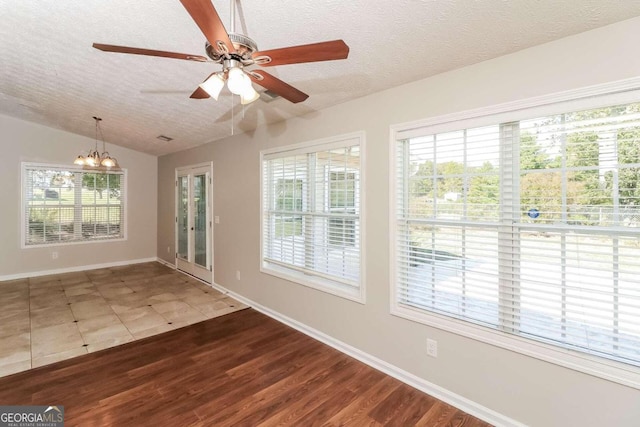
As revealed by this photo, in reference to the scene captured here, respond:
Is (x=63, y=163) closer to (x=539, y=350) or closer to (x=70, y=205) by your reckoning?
(x=70, y=205)

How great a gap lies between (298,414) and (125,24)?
2977mm

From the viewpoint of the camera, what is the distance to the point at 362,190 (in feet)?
8.87

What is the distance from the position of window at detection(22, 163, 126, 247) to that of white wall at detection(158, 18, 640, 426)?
13.7 ft

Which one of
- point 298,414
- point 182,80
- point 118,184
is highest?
point 182,80

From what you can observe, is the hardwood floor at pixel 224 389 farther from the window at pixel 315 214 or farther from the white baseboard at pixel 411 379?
the window at pixel 315 214

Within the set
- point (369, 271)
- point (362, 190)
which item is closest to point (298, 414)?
point (369, 271)

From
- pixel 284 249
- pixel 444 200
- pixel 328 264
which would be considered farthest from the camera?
pixel 284 249

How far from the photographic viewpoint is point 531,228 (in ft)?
6.15

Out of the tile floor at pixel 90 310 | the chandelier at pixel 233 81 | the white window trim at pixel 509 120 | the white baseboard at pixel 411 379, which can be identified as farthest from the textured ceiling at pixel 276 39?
the tile floor at pixel 90 310

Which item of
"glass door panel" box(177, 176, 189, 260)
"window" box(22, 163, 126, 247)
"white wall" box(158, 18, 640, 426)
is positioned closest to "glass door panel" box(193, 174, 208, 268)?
"glass door panel" box(177, 176, 189, 260)

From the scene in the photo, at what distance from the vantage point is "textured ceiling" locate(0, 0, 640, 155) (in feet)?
5.14

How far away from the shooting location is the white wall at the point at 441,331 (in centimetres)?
161

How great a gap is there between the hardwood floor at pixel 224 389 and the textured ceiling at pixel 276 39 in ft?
8.14

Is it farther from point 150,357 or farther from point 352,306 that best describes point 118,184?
point 352,306
